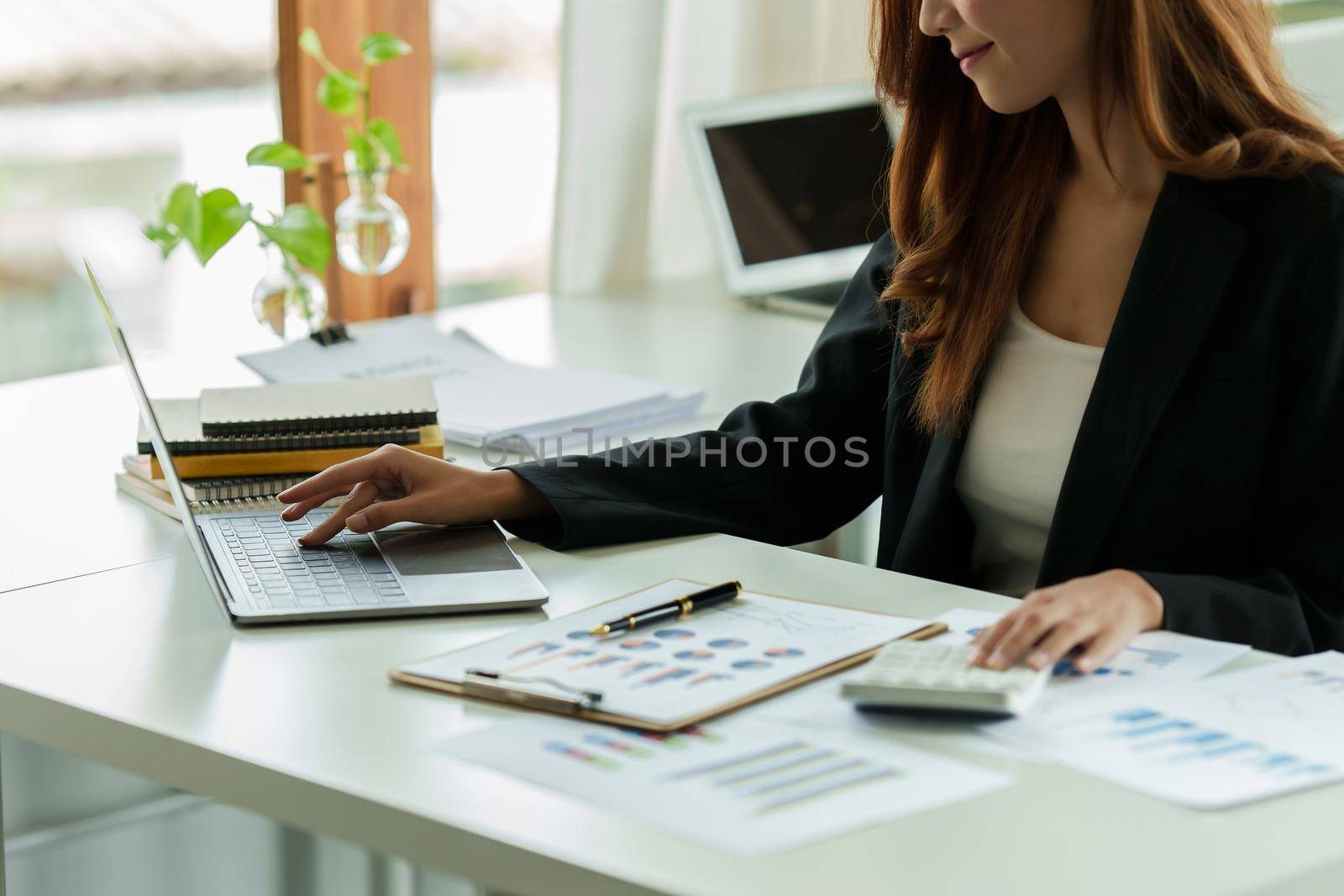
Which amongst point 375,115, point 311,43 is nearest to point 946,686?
point 311,43

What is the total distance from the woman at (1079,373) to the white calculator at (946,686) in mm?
158

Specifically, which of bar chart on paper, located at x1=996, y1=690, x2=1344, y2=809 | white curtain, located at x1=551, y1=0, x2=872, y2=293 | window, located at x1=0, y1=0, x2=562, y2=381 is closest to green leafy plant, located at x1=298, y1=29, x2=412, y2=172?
window, located at x1=0, y1=0, x2=562, y2=381

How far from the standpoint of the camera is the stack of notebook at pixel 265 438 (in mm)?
1374

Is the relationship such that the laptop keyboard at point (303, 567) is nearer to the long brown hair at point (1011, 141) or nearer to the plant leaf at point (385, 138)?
the long brown hair at point (1011, 141)

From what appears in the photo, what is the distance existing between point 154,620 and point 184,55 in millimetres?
1404

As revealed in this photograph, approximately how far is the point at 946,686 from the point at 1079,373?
0.54 meters

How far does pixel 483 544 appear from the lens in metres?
1.21

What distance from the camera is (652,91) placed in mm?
2455

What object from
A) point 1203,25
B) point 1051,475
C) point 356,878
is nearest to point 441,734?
point 1051,475

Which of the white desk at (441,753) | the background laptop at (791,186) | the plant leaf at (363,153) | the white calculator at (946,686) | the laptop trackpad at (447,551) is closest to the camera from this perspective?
the white desk at (441,753)

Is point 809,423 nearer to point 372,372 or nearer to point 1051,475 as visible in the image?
point 1051,475

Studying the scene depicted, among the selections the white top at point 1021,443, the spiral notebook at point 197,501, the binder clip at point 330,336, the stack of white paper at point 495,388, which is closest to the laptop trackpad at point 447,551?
the spiral notebook at point 197,501

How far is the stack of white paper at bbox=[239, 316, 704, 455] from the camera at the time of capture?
160 cm

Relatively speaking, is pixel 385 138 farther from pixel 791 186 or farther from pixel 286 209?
pixel 791 186
